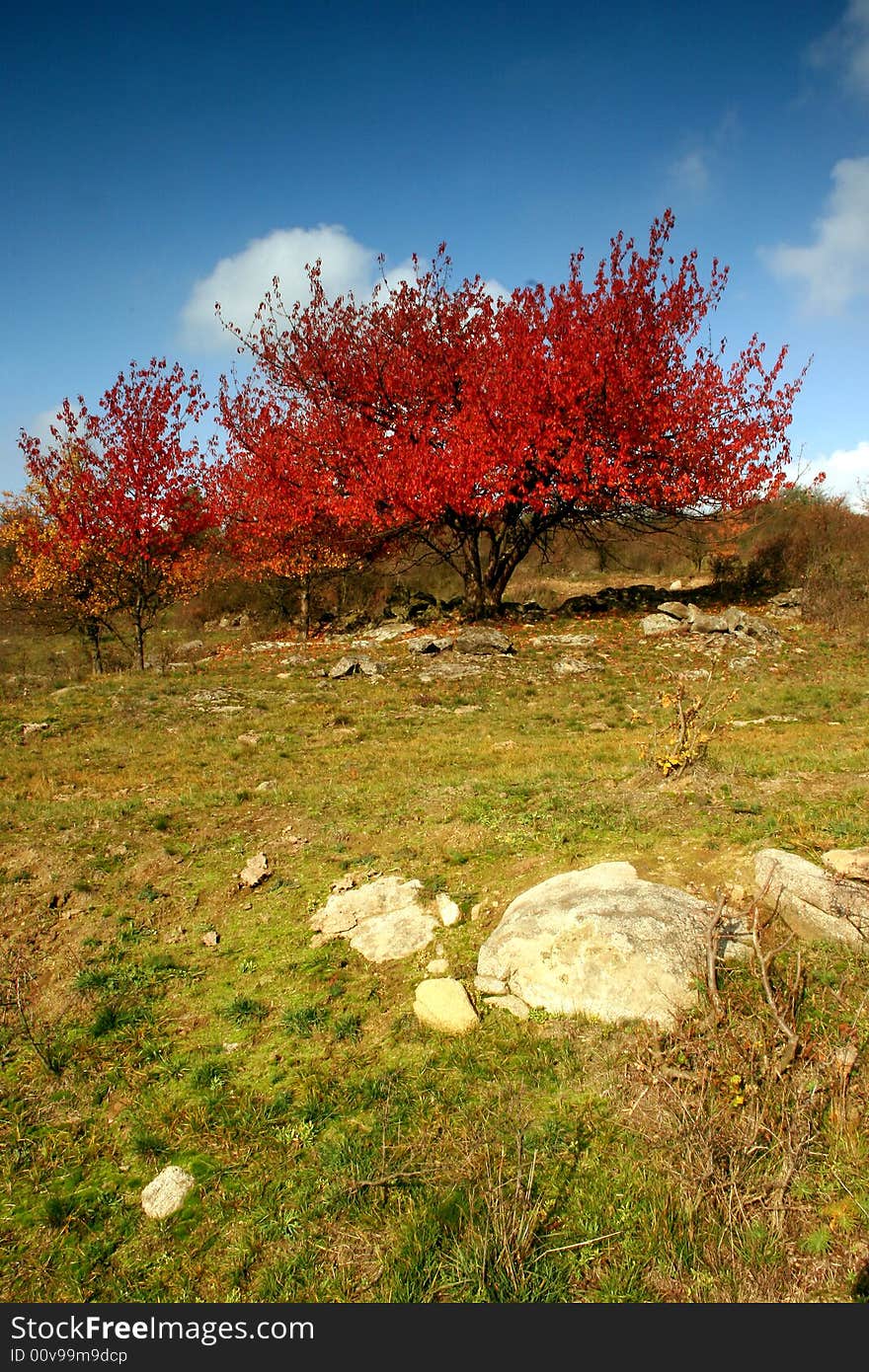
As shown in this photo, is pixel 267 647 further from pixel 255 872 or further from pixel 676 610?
pixel 255 872

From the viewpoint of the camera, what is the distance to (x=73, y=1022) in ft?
15.3

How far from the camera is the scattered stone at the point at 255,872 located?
632cm

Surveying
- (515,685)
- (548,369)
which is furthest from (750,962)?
(548,369)

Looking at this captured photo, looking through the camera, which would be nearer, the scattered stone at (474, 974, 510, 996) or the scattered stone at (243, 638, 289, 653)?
the scattered stone at (474, 974, 510, 996)

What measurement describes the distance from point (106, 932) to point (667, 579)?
28.0 m

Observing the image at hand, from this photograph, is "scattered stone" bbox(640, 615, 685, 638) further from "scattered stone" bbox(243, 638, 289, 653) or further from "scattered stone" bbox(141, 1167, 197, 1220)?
"scattered stone" bbox(141, 1167, 197, 1220)

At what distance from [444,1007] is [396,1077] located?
560 mm

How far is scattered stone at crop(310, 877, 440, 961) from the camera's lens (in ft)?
16.9

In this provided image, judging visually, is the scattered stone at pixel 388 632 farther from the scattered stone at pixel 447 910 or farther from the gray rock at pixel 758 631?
the scattered stone at pixel 447 910

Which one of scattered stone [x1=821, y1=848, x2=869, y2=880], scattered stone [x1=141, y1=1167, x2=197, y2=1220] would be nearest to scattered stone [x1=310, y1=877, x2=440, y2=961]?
scattered stone [x1=141, y1=1167, x2=197, y2=1220]

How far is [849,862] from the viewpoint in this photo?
5.05 meters

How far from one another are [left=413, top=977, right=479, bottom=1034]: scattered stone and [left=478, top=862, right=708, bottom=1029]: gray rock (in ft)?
0.89

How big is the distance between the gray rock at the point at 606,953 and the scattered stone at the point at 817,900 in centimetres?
57

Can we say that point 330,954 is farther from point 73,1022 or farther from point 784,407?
point 784,407
